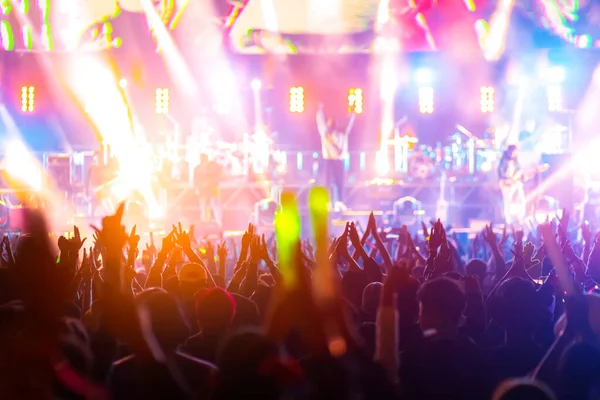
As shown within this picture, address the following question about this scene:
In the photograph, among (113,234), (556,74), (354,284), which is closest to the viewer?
(113,234)

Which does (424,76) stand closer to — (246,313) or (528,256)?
(528,256)

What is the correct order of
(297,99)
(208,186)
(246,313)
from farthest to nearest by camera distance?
1. (297,99)
2. (208,186)
3. (246,313)

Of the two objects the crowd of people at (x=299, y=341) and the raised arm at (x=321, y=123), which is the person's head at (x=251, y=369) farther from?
the raised arm at (x=321, y=123)

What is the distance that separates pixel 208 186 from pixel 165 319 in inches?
563

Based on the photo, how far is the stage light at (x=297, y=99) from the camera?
22.0 metres

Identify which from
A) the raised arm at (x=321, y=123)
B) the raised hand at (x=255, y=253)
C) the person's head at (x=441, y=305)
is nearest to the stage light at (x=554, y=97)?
the raised arm at (x=321, y=123)

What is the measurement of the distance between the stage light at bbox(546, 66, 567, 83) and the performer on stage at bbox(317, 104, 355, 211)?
6861mm

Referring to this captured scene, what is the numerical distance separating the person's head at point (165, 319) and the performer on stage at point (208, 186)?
46.3ft

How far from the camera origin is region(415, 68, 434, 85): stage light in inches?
850

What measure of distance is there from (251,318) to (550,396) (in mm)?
1756

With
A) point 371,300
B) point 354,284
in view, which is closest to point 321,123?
point 354,284

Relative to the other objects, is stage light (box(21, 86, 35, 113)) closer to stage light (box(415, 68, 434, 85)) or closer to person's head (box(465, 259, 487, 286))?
stage light (box(415, 68, 434, 85))

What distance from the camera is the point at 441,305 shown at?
2.80m

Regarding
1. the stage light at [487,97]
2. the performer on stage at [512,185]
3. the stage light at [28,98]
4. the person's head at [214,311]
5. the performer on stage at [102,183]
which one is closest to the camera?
the person's head at [214,311]
